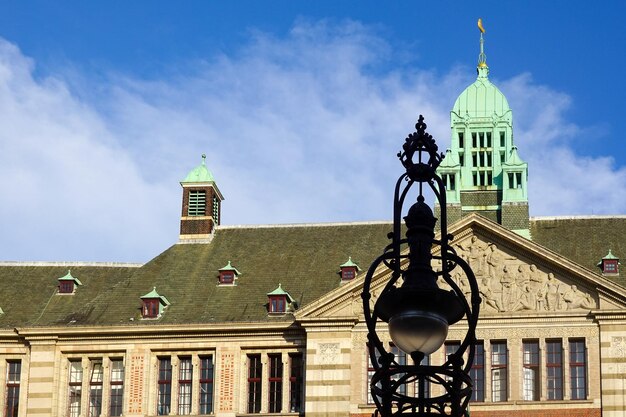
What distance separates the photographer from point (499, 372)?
51.7m

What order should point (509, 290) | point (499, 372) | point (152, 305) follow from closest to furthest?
point (499, 372) < point (509, 290) < point (152, 305)

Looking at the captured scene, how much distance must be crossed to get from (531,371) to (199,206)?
60.3ft

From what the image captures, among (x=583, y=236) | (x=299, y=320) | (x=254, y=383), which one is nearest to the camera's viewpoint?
(x=299, y=320)

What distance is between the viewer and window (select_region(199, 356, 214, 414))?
53.9 m

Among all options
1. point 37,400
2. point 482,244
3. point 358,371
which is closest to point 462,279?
point 482,244

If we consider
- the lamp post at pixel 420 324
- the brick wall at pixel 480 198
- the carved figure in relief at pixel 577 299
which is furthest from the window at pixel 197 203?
the lamp post at pixel 420 324

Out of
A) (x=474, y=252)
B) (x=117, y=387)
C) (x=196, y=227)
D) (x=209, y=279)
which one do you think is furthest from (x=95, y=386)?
(x=474, y=252)

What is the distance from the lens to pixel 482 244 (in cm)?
5303

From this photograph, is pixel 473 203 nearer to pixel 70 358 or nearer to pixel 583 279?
pixel 583 279

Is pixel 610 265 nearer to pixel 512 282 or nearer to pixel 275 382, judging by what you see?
pixel 512 282

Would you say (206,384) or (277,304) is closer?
(206,384)

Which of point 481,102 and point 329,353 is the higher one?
point 481,102

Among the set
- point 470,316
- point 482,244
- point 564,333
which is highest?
point 482,244

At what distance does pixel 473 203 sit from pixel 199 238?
39.3 feet
